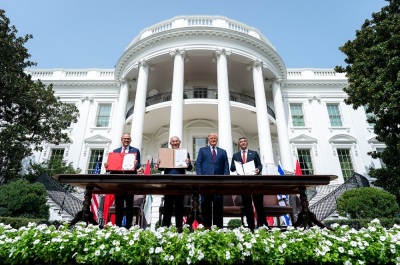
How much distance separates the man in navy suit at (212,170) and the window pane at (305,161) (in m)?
14.9

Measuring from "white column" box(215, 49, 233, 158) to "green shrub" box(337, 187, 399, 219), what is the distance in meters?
5.36

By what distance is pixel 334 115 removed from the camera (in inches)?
787

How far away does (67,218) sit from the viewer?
11016 mm

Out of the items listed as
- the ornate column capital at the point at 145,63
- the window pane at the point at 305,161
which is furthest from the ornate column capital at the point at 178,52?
the window pane at the point at 305,161

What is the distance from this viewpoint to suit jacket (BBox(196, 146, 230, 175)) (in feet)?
16.3

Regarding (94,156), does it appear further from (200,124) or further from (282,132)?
(282,132)

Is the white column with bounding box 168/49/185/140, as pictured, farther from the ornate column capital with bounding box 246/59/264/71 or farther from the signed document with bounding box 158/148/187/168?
the signed document with bounding box 158/148/187/168

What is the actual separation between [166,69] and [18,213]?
12.4m

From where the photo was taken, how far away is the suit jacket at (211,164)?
16.3 feet

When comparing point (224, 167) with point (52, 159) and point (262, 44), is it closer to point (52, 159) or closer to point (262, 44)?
point (262, 44)

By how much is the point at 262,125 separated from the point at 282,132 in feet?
7.54

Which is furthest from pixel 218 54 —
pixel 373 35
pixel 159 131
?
pixel 373 35

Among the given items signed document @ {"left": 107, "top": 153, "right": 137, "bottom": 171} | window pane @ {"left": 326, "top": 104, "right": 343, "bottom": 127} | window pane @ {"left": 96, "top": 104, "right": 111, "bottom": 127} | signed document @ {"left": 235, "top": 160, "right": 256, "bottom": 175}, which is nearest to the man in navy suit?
signed document @ {"left": 235, "top": 160, "right": 256, "bottom": 175}

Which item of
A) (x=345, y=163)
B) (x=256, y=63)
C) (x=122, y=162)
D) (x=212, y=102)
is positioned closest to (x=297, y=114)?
(x=345, y=163)
